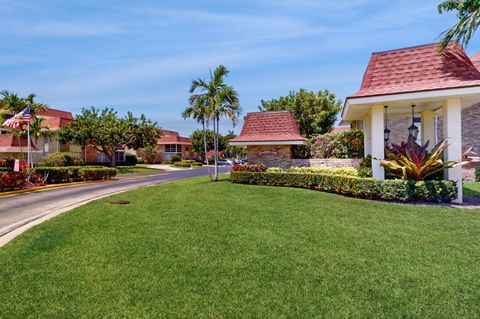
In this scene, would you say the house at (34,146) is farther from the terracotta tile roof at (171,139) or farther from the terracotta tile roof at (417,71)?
the terracotta tile roof at (417,71)

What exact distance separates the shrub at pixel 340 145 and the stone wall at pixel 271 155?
2.32m

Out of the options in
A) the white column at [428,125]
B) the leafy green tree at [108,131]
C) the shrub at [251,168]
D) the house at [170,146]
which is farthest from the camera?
the house at [170,146]

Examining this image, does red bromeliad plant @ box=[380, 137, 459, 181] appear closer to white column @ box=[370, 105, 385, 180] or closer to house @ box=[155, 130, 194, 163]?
white column @ box=[370, 105, 385, 180]

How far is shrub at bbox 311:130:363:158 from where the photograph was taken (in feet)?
59.8

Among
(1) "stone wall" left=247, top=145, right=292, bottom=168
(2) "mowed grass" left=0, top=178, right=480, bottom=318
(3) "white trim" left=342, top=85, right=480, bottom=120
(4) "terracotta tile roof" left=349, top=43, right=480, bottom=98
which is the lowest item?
(2) "mowed grass" left=0, top=178, right=480, bottom=318

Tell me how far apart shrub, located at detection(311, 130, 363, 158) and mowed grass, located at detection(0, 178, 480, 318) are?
967 centimetres

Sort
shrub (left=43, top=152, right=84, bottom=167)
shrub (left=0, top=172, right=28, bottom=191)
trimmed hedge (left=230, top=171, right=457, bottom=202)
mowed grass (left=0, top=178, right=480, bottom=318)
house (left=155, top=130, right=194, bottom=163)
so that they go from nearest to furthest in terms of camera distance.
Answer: mowed grass (left=0, top=178, right=480, bottom=318) → trimmed hedge (left=230, top=171, right=457, bottom=202) → shrub (left=0, top=172, right=28, bottom=191) → shrub (left=43, top=152, right=84, bottom=167) → house (left=155, top=130, right=194, bottom=163)

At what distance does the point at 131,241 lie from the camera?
653 cm

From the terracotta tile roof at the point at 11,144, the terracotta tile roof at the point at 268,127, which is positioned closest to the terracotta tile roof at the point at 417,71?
the terracotta tile roof at the point at 268,127

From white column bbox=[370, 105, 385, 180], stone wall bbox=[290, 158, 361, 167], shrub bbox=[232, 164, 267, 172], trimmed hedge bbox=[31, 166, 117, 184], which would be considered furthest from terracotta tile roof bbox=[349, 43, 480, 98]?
trimmed hedge bbox=[31, 166, 117, 184]

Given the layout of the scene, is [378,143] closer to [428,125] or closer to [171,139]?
[428,125]

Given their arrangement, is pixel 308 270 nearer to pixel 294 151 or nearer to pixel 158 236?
pixel 158 236

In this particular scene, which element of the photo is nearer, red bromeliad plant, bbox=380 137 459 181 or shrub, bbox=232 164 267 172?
red bromeliad plant, bbox=380 137 459 181

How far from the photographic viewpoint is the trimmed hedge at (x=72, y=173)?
19.1m
